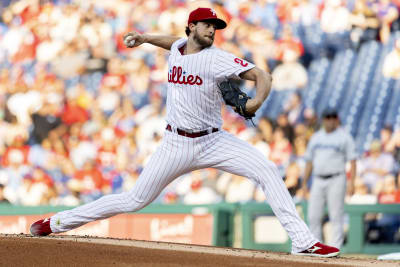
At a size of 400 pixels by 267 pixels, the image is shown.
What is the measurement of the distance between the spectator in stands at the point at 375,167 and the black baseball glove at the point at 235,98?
5527mm

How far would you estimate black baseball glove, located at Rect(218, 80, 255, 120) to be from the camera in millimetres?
4559

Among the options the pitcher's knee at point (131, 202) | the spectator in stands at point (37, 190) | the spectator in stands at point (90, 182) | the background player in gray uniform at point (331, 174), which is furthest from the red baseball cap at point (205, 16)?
the spectator in stands at point (37, 190)

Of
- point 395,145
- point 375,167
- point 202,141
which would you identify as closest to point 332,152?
point 375,167

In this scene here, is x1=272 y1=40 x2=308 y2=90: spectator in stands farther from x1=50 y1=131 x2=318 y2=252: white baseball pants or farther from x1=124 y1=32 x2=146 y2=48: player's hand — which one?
x1=50 y1=131 x2=318 y2=252: white baseball pants

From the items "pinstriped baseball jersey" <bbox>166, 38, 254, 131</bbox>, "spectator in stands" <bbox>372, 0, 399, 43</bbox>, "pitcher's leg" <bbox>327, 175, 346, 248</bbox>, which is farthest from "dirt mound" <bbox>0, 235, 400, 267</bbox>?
"spectator in stands" <bbox>372, 0, 399, 43</bbox>

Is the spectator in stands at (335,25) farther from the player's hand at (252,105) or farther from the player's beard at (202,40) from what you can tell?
the player's hand at (252,105)

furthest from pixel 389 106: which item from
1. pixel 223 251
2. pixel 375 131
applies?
pixel 223 251

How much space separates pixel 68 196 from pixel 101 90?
6.39ft

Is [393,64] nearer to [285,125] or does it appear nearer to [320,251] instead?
[285,125]

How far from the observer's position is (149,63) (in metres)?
12.2

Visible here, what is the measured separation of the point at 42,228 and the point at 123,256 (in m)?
0.93

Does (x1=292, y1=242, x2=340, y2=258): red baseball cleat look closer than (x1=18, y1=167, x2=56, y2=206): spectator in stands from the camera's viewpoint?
Yes

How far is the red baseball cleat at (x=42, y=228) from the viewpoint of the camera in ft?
17.5

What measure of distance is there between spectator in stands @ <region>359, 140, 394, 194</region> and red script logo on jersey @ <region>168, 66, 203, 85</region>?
18.2 ft
